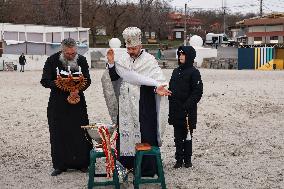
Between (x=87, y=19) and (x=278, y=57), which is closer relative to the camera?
(x=278, y=57)

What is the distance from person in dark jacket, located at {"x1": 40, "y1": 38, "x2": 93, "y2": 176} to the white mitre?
3.01 ft

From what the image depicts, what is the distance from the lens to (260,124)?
33.1ft

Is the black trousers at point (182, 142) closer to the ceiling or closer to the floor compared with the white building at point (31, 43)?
closer to the floor

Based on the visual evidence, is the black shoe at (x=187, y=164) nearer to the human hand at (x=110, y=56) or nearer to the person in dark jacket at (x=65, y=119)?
the person in dark jacket at (x=65, y=119)

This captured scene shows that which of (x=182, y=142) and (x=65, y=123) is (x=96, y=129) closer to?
(x=65, y=123)

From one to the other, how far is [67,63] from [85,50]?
100ft

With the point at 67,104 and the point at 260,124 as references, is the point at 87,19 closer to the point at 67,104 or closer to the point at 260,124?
the point at 260,124

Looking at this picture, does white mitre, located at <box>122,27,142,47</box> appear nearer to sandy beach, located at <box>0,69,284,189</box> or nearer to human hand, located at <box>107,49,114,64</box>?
human hand, located at <box>107,49,114,64</box>

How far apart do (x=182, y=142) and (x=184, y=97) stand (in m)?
0.57

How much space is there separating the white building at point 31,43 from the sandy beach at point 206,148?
20935 mm

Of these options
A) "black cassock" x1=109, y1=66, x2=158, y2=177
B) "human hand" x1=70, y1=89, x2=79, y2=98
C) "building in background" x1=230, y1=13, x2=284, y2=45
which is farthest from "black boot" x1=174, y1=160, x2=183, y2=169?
"building in background" x1=230, y1=13, x2=284, y2=45

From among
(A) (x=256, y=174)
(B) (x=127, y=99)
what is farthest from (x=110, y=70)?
(A) (x=256, y=174)

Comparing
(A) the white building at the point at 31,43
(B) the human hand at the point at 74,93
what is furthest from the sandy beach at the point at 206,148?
(A) the white building at the point at 31,43

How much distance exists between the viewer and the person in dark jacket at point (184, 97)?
6398mm
